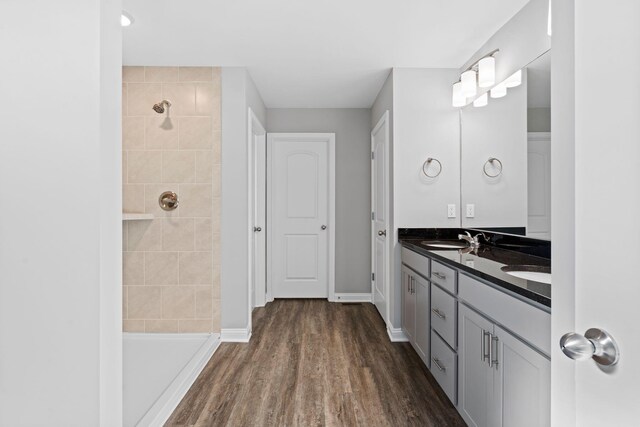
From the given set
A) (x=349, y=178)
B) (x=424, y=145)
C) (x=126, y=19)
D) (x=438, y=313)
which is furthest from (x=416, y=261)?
(x=126, y=19)

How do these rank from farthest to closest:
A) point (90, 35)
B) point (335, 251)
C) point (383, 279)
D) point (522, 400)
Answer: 1. point (335, 251)
2. point (383, 279)
3. point (522, 400)
4. point (90, 35)

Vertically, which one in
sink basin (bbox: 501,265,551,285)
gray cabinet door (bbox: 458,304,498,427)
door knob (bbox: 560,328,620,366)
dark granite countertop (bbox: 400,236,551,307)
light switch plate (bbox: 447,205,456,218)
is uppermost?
light switch plate (bbox: 447,205,456,218)

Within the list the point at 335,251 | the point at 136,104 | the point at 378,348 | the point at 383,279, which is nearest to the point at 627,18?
the point at 378,348

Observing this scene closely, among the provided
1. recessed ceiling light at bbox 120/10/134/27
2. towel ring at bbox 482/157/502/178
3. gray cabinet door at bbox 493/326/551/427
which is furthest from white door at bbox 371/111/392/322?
recessed ceiling light at bbox 120/10/134/27

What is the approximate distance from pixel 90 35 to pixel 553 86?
0.88 metres

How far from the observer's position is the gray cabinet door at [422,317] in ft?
7.86

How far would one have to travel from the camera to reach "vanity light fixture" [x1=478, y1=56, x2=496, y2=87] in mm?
2598

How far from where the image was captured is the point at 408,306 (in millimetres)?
2859

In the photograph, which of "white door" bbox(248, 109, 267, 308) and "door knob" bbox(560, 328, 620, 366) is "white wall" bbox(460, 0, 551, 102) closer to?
"door knob" bbox(560, 328, 620, 366)

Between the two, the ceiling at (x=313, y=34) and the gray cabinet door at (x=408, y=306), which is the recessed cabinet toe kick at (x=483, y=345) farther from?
the ceiling at (x=313, y=34)

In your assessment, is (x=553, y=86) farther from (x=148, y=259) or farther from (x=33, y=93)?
(x=148, y=259)

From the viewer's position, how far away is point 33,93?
1.80ft

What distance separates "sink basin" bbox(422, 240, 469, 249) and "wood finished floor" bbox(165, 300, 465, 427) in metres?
0.89

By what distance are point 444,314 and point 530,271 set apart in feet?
1.75
